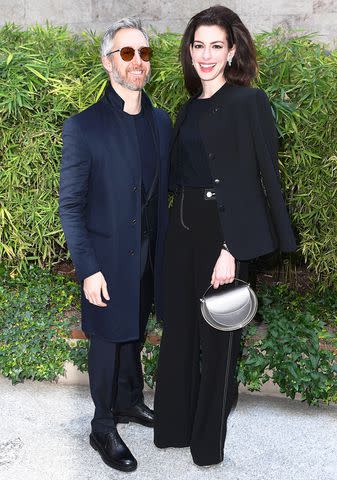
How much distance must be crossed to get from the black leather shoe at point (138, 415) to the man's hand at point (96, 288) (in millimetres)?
900

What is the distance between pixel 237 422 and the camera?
13.6 ft

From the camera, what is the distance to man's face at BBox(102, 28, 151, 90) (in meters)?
3.25

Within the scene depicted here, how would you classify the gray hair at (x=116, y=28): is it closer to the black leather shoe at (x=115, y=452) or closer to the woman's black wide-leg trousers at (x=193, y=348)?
the woman's black wide-leg trousers at (x=193, y=348)

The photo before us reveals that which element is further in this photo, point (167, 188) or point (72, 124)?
point (167, 188)

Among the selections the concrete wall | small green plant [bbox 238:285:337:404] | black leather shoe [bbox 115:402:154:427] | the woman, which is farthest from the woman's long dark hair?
the concrete wall

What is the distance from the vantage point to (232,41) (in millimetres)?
3180

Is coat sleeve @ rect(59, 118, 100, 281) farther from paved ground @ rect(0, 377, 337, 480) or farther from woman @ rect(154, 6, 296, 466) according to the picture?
paved ground @ rect(0, 377, 337, 480)

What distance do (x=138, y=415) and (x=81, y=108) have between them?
1935mm

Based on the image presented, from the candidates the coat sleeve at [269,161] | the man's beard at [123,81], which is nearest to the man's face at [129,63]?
the man's beard at [123,81]

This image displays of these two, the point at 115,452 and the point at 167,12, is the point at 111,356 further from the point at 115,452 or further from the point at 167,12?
the point at 167,12

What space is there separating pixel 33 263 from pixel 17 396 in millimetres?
1502

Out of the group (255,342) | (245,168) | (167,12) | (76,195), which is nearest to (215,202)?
(245,168)

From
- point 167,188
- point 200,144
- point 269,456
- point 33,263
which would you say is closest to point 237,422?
point 269,456

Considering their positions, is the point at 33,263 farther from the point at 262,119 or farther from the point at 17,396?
the point at 262,119
